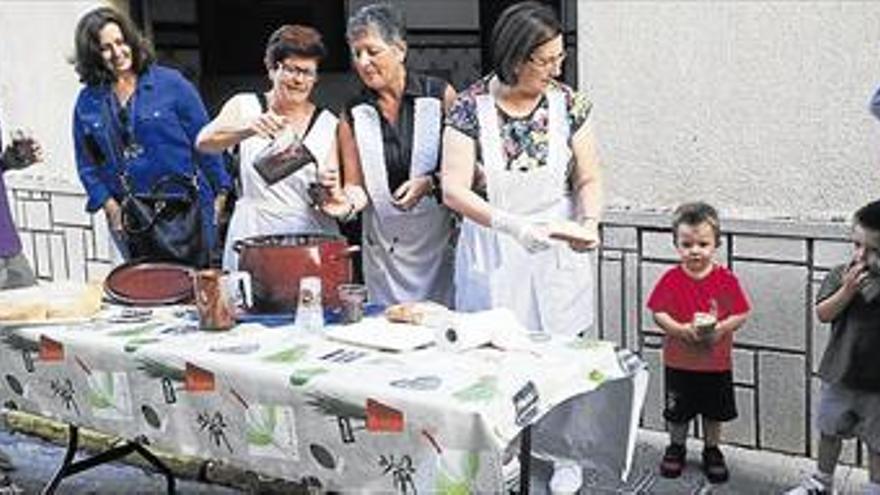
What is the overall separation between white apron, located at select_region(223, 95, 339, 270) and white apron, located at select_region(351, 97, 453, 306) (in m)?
0.12

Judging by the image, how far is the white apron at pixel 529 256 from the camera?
3479mm

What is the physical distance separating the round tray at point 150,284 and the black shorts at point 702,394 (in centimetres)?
172

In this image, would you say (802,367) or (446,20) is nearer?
(802,367)

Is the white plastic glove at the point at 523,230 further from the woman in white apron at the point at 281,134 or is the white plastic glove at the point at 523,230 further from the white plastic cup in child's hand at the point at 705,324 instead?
the white plastic cup in child's hand at the point at 705,324

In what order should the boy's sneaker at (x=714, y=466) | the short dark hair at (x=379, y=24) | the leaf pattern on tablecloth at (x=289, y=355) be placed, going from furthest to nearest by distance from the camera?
1. the boy's sneaker at (x=714, y=466)
2. the short dark hair at (x=379, y=24)
3. the leaf pattern on tablecloth at (x=289, y=355)

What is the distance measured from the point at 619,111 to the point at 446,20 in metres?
1.87

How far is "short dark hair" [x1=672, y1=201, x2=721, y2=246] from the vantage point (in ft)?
12.7

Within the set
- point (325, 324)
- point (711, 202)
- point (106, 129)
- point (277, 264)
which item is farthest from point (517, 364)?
point (106, 129)

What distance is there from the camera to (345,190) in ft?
12.2

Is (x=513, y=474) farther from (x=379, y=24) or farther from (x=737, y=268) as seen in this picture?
(x=379, y=24)

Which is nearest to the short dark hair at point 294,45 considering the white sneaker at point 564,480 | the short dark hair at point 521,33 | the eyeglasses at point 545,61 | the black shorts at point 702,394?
the short dark hair at point 521,33

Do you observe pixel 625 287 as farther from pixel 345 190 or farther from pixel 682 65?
pixel 345 190

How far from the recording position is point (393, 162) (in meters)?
3.72

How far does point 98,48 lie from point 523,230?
1.96m
